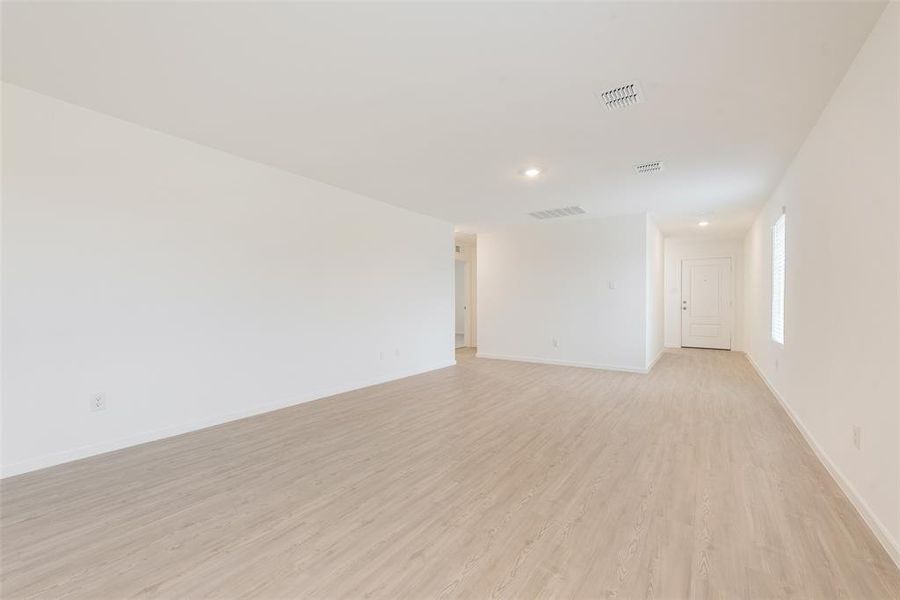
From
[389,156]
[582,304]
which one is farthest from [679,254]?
[389,156]

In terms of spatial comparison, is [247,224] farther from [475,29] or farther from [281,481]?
[475,29]

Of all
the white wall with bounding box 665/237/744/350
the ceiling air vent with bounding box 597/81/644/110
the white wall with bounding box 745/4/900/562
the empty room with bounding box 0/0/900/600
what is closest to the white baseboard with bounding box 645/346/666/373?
the white wall with bounding box 665/237/744/350

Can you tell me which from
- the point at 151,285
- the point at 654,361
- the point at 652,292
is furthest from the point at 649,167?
the point at 151,285

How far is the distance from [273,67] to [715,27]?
2.37 metres

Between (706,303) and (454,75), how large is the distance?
887cm

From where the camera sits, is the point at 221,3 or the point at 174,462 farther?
the point at 174,462

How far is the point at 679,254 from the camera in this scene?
357 inches

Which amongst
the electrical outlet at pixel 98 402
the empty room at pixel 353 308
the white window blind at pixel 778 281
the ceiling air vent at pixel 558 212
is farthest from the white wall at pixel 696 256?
the electrical outlet at pixel 98 402

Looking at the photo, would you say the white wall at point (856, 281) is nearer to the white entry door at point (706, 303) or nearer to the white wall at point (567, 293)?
the white wall at point (567, 293)

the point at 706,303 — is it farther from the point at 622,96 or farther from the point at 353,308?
the point at 353,308

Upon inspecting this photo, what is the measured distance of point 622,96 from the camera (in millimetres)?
2471

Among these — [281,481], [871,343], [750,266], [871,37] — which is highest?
[871,37]

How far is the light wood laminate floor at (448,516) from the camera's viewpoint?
1.55 m

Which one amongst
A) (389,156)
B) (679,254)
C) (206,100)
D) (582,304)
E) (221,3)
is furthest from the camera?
(679,254)
